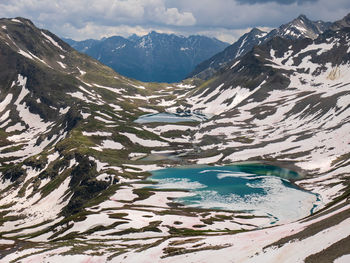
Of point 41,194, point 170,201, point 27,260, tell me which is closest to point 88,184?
point 41,194

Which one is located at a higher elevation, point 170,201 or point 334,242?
point 334,242

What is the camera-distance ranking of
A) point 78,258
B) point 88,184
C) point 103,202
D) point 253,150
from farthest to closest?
point 253,150 → point 88,184 → point 103,202 → point 78,258

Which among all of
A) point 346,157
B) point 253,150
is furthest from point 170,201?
point 253,150

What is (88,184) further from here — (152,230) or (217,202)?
(152,230)

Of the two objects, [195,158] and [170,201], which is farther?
[195,158]

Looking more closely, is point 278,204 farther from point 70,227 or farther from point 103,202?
point 70,227

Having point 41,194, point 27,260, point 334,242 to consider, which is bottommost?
point 41,194

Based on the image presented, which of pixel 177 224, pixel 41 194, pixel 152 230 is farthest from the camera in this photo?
pixel 41 194
